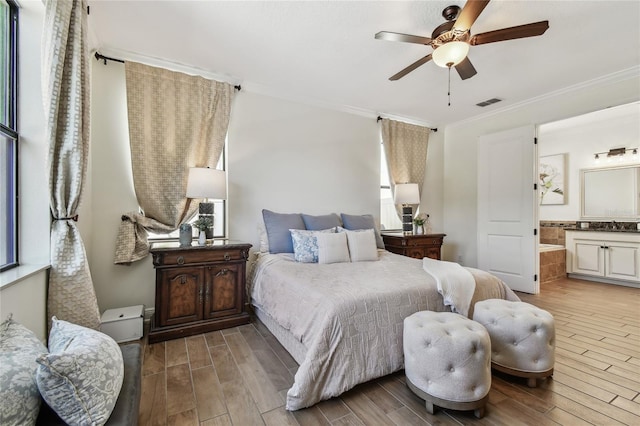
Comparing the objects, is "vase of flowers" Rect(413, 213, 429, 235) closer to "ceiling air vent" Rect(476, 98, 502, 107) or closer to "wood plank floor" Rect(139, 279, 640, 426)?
"ceiling air vent" Rect(476, 98, 502, 107)

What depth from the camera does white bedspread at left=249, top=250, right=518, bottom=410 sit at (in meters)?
1.61

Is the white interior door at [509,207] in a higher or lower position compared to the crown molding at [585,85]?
lower

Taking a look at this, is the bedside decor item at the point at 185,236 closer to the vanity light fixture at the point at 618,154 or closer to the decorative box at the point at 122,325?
the decorative box at the point at 122,325

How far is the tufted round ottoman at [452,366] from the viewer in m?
1.49

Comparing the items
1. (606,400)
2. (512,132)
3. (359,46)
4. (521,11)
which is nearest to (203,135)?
(359,46)

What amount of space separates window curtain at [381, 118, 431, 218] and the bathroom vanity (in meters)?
2.98

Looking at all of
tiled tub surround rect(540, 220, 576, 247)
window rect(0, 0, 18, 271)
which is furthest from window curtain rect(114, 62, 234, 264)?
tiled tub surround rect(540, 220, 576, 247)

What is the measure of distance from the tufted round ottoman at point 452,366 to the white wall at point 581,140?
4471 millimetres

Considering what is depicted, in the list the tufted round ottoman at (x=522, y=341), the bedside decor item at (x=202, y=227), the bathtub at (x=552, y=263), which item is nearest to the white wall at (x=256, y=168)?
the bedside decor item at (x=202, y=227)

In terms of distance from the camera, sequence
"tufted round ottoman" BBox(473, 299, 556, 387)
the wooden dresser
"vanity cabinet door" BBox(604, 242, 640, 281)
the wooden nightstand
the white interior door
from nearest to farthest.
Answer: "tufted round ottoman" BBox(473, 299, 556, 387)
the wooden dresser
the white interior door
the wooden nightstand
"vanity cabinet door" BBox(604, 242, 640, 281)

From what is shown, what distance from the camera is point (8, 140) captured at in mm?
1561

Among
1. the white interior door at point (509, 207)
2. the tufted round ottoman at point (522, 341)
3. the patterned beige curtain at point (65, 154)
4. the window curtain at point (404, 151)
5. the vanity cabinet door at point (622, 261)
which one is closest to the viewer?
the patterned beige curtain at point (65, 154)

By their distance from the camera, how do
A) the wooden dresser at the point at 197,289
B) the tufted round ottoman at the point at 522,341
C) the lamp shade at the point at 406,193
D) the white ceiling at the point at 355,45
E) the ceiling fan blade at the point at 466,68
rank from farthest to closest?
1. the lamp shade at the point at 406,193
2. the wooden dresser at the point at 197,289
3. the ceiling fan blade at the point at 466,68
4. the white ceiling at the point at 355,45
5. the tufted round ottoman at the point at 522,341

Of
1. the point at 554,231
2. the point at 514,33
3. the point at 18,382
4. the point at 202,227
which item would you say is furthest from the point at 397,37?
the point at 554,231
